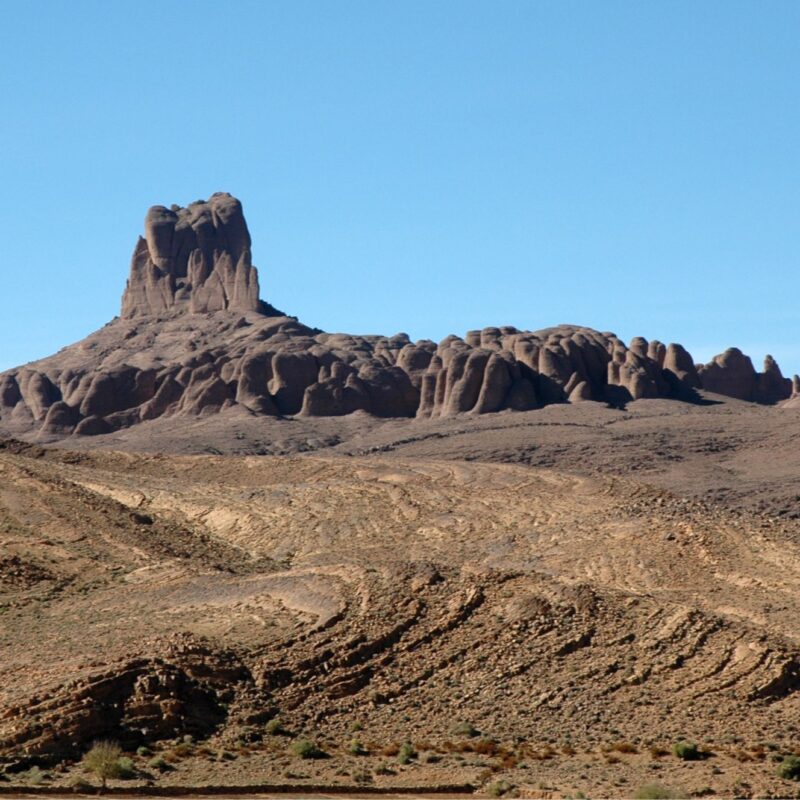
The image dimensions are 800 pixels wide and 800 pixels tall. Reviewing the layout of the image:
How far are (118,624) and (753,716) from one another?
1537cm

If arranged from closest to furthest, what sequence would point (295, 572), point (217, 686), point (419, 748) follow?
point (419, 748) → point (217, 686) → point (295, 572)

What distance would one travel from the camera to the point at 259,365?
145 m

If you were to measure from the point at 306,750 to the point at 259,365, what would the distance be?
A: 11557cm

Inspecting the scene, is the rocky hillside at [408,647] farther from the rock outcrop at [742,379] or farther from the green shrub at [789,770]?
the rock outcrop at [742,379]

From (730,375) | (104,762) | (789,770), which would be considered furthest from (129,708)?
(730,375)

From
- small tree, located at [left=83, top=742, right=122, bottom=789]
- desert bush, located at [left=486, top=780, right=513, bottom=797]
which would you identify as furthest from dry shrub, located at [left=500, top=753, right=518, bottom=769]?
small tree, located at [left=83, top=742, right=122, bottom=789]

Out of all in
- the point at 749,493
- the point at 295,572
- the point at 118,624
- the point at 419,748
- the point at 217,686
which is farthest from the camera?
the point at 749,493

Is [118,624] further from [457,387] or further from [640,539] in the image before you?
[457,387]

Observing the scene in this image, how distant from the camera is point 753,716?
33375mm

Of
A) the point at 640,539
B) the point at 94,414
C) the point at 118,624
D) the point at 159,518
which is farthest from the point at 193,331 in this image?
the point at 118,624

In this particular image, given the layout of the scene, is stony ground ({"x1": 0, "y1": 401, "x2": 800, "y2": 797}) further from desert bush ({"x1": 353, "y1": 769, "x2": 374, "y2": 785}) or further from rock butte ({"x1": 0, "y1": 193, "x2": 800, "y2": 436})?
rock butte ({"x1": 0, "y1": 193, "x2": 800, "y2": 436})

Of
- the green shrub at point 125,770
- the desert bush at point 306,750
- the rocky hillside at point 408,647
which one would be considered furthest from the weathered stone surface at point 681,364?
the green shrub at point 125,770

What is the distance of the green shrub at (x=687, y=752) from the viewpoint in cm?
3073

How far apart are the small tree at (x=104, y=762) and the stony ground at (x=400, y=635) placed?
0.50 metres
